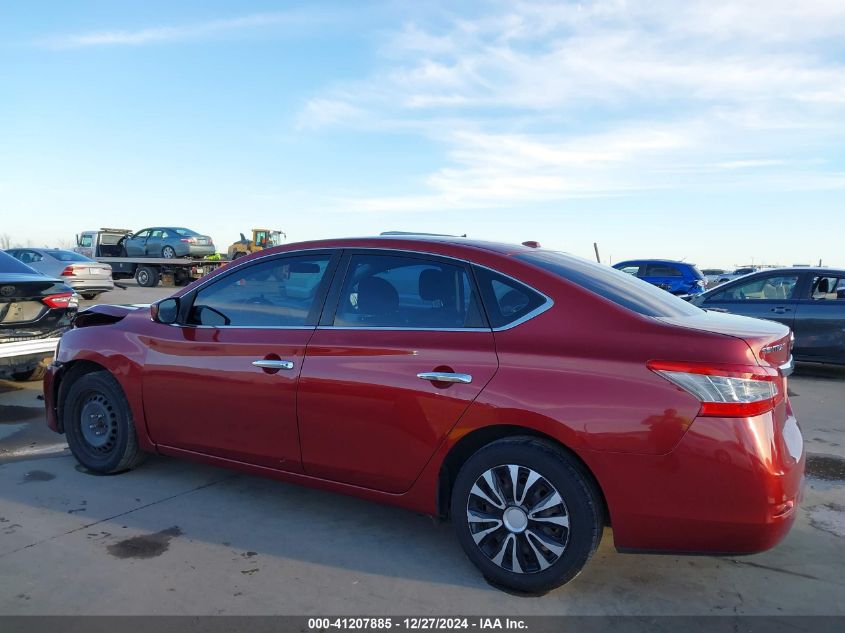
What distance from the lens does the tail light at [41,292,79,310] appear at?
7.15 metres

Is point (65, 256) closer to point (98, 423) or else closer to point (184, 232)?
point (184, 232)

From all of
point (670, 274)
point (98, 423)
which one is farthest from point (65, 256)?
point (98, 423)

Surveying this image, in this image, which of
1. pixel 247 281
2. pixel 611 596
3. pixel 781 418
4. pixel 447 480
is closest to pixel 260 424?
pixel 247 281

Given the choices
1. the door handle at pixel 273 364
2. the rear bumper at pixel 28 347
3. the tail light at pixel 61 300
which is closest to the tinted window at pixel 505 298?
the door handle at pixel 273 364

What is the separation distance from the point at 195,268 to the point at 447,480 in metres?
24.9

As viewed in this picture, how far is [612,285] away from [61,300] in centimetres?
608

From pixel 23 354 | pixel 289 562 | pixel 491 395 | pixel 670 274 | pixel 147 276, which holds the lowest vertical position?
pixel 289 562

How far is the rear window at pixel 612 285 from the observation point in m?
3.28

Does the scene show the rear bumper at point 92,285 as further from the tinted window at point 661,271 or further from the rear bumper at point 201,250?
the tinted window at point 661,271

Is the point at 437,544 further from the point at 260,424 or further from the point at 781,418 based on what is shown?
the point at 781,418

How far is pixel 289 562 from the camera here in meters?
3.46

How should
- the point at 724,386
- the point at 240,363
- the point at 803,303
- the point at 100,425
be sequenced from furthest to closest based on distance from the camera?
the point at 803,303
the point at 100,425
the point at 240,363
the point at 724,386

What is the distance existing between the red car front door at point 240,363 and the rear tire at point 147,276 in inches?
952

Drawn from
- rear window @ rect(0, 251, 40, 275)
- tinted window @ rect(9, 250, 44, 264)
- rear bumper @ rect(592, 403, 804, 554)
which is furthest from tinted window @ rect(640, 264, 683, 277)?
tinted window @ rect(9, 250, 44, 264)
